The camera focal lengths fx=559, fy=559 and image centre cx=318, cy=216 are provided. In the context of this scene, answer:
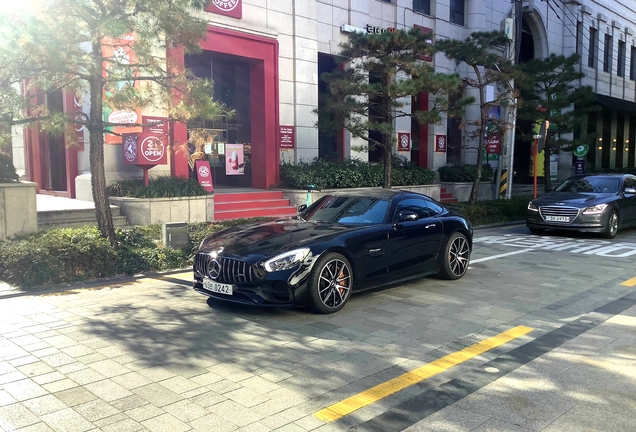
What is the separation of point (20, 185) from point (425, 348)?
304 inches

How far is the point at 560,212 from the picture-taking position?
13453mm

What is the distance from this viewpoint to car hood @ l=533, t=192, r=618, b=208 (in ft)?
43.9

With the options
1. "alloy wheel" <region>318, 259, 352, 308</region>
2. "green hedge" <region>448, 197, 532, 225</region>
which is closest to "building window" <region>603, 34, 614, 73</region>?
"green hedge" <region>448, 197, 532, 225</region>

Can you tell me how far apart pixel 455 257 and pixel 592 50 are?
31660 mm

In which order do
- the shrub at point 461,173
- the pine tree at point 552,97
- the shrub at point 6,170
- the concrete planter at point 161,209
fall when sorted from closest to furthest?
1. the shrub at point 6,170
2. the concrete planter at point 161,209
3. the pine tree at point 552,97
4. the shrub at point 461,173

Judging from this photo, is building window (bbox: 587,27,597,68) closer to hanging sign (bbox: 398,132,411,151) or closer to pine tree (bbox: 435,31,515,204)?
hanging sign (bbox: 398,132,411,151)

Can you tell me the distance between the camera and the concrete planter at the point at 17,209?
949cm

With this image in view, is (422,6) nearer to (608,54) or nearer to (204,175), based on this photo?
(204,175)

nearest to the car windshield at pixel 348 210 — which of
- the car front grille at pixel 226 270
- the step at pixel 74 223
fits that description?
the car front grille at pixel 226 270

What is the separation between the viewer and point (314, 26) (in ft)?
61.2

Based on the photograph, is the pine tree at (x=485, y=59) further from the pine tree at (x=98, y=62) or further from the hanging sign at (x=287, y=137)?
the pine tree at (x=98, y=62)

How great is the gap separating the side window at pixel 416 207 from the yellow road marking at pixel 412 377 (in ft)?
7.78

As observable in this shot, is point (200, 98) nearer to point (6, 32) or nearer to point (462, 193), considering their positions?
point (6, 32)

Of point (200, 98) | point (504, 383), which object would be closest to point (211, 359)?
point (504, 383)
